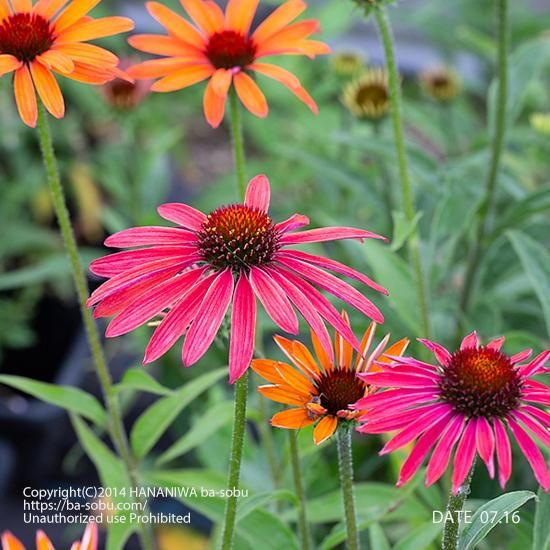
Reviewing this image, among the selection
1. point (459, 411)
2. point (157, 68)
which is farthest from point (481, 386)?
point (157, 68)

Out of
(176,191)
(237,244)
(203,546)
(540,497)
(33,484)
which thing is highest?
(176,191)

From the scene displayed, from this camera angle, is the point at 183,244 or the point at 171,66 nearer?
the point at 183,244

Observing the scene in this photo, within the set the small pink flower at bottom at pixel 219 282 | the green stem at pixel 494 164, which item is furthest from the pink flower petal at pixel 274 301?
the green stem at pixel 494 164

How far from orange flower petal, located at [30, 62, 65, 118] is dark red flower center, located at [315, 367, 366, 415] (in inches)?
8.1

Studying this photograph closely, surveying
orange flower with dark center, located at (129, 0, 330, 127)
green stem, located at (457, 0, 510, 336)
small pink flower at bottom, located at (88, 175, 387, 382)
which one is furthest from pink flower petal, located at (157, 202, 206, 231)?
green stem, located at (457, 0, 510, 336)

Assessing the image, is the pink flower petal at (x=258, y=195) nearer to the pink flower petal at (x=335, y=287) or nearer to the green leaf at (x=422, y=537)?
the pink flower petal at (x=335, y=287)

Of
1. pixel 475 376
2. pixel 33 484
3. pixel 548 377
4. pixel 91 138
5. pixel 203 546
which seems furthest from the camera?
pixel 91 138

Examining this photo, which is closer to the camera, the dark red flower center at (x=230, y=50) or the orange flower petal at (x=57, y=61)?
the orange flower petal at (x=57, y=61)

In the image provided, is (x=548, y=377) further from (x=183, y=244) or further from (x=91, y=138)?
(x=91, y=138)

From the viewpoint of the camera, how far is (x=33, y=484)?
4.26ft

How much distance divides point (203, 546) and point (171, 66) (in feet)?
2.23

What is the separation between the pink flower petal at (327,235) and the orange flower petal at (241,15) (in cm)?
22

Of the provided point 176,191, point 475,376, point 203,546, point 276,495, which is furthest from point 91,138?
point 475,376

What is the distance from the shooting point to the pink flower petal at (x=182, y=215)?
49cm
